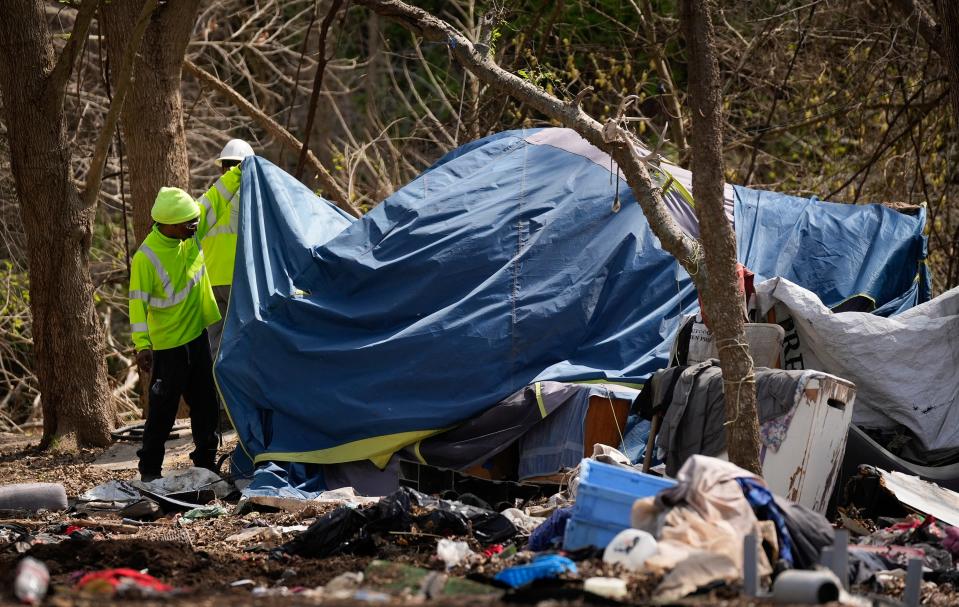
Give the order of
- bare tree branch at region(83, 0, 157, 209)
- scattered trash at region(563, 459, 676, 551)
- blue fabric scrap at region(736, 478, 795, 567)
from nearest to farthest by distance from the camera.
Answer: blue fabric scrap at region(736, 478, 795, 567)
scattered trash at region(563, 459, 676, 551)
bare tree branch at region(83, 0, 157, 209)

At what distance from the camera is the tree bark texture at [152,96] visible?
882 centimetres

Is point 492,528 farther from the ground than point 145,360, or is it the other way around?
point 145,360

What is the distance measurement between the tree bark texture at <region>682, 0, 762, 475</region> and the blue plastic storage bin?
59 centimetres

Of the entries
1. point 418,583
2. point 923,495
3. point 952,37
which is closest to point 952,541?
point 923,495

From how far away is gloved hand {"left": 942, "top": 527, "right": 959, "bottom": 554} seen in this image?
5.04m

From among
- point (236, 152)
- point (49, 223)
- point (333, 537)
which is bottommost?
point (333, 537)

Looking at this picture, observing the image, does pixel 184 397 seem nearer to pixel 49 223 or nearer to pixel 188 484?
pixel 188 484

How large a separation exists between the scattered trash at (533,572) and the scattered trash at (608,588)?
24 cm

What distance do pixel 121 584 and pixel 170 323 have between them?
3466 mm

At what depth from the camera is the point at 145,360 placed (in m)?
7.31

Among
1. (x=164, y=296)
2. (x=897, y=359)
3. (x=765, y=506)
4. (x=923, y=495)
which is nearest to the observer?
(x=765, y=506)

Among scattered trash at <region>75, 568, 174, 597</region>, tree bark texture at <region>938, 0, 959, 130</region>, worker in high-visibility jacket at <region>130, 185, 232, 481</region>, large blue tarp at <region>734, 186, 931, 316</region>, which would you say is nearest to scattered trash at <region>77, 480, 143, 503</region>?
worker in high-visibility jacket at <region>130, 185, 232, 481</region>

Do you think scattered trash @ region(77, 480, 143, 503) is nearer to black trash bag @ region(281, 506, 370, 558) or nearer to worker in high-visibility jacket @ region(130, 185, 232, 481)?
worker in high-visibility jacket @ region(130, 185, 232, 481)

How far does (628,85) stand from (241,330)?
6064 mm
